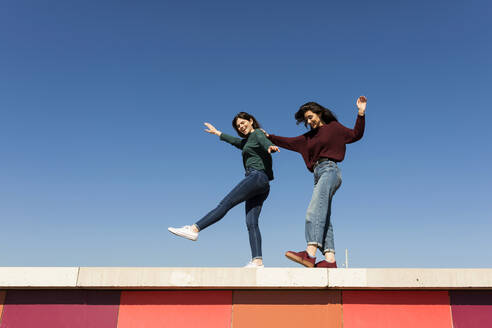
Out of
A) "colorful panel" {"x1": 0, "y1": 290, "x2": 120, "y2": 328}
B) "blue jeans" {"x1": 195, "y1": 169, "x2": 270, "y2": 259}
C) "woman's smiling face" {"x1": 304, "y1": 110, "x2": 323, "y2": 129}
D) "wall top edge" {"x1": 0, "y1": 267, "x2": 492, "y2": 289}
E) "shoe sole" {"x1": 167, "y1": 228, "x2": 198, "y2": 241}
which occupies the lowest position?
"colorful panel" {"x1": 0, "y1": 290, "x2": 120, "y2": 328}

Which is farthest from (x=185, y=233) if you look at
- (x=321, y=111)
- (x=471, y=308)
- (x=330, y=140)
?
(x=471, y=308)

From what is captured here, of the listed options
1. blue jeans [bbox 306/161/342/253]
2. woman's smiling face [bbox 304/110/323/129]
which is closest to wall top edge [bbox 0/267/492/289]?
blue jeans [bbox 306/161/342/253]

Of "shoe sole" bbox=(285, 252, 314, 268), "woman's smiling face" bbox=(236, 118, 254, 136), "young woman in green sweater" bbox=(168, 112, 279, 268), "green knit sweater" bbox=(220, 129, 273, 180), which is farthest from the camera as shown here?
"woman's smiling face" bbox=(236, 118, 254, 136)

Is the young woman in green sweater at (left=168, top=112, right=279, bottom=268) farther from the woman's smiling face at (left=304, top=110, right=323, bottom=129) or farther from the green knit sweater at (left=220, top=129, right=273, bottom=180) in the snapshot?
the woman's smiling face at (left=304, top=110, right=323, bottom=129)

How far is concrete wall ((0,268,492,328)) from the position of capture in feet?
8.48

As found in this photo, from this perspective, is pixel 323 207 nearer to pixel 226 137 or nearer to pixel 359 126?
pixel 359 126

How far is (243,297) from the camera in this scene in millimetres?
2678

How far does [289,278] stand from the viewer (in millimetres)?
2568

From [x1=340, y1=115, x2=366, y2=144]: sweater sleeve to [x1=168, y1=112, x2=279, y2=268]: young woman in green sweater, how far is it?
2.49ft

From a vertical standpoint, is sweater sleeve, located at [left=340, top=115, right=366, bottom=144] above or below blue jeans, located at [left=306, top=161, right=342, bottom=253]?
above

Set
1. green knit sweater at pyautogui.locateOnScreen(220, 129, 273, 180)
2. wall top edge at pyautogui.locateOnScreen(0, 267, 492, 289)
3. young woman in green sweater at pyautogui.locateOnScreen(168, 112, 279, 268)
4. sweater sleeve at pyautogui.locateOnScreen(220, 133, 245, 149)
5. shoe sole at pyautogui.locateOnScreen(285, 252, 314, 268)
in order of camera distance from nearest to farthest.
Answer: wall top edge at pyautogui.locateOnScreen(0, 267, 492, 289)
shoe sole at pyautogui.locateOnScreen(285, 252, 314, 268)
young woman in green sweater at pyautogui.locateOnScreen(168, 112, 279, 268)
green knit sweater at pyautogui.locateOnScreen(220, 129, 273, 180)
sweater sleeve at pyautogui.locateOnScreen(220, 133, 245, 149)

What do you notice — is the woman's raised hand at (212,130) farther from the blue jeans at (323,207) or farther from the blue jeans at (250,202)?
the blue jeans at (323,207)

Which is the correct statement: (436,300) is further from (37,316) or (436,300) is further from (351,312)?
(37,316)

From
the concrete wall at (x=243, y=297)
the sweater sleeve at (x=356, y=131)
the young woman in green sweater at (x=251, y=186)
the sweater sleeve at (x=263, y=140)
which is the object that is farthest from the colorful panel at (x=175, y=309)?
the sweater sleeve at (x=356, y=131)
